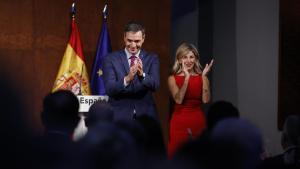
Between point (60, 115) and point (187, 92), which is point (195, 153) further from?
point (187, 92)

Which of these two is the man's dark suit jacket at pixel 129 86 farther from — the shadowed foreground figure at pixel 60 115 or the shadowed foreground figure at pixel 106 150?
the shadowed foreground figure at pixel 106 150

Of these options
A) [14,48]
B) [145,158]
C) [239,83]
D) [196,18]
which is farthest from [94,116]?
[196,18]

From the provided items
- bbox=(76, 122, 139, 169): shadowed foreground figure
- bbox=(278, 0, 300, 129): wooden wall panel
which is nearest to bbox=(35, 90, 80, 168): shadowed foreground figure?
bbox=(76, 122, 139, 169): shadowed foreground figure

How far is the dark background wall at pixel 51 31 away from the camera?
5.56m

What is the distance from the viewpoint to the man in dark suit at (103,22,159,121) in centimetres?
409

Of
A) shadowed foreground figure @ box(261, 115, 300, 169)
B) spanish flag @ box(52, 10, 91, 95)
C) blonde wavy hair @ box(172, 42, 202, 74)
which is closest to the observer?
shadowed foreground figure @ box(261, 115, 300, 169)

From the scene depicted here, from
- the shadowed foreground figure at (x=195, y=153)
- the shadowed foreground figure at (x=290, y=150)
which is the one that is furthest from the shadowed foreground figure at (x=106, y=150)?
Result: the shadowed foreground figure at (x=290, y=150)

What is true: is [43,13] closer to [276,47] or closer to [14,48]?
[14,48]

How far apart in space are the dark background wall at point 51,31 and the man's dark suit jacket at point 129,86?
141cm

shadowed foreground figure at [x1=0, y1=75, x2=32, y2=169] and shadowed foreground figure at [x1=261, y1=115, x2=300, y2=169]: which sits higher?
shadowed foreground figure at [x1=0, y1=75, x2=32, y2=169]

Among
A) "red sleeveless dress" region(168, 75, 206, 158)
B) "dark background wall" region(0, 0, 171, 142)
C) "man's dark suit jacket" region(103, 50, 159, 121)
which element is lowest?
"red sleeveless dress" region(168, 75, 206, 158)

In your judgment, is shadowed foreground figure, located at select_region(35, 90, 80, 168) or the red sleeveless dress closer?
shadowed foreground figure, located at select_region(35, 90, 80, 168)

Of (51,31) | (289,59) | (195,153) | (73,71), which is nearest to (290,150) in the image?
(195,153)

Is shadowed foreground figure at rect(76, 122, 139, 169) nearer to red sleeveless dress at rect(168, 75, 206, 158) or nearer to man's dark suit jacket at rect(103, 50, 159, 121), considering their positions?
man's dark suit jacket at rect(103, 50, 159, 121)
